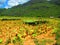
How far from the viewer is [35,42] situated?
29.0 feet

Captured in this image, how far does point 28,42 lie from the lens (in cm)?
904

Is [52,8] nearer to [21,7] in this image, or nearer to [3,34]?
[21,7]

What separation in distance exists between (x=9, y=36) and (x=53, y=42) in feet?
8.83

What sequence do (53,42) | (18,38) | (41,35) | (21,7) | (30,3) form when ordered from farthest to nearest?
(30,3) → (21,7) → (41,35) → (18,38) → (53,42)

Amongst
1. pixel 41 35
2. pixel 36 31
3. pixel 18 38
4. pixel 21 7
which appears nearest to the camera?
pixel 18 38

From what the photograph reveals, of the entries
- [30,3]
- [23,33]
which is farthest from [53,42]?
[30,3]

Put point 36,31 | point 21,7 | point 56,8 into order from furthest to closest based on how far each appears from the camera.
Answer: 1. point 21,7
2. point 56,8
3. point 36,31

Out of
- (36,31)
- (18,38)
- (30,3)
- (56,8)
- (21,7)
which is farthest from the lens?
(30,3)

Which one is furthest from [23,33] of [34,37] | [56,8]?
[56,8]

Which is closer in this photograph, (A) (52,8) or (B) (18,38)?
(B) (18,38)

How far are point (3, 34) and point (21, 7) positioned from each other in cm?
4058

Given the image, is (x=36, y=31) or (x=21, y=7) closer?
(x=36, y=31)

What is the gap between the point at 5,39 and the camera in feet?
31.7

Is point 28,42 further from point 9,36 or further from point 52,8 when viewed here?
point 52,8
